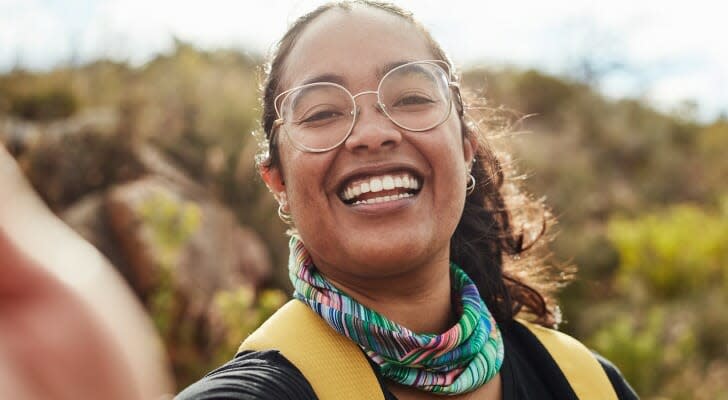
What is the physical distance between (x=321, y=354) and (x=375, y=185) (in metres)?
0.46

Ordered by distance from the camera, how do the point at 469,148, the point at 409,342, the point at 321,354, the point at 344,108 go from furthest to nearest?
the point at 469,148 → the point at 344,108 → the point at 409,342 → the point at 321,354

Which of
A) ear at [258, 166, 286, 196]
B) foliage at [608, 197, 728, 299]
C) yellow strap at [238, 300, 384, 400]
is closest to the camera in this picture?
yellow strap at [238, 300, 384, 400]

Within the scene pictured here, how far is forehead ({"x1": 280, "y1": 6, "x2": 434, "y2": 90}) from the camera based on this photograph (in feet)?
6.33

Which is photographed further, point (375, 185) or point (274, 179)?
point (274, 179)

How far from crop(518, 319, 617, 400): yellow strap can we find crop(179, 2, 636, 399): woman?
0.06 ft

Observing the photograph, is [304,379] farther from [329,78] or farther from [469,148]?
[469,148]

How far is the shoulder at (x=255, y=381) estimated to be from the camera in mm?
1410

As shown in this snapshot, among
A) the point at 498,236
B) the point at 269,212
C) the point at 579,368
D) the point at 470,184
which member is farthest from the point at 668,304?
the point at 579,368

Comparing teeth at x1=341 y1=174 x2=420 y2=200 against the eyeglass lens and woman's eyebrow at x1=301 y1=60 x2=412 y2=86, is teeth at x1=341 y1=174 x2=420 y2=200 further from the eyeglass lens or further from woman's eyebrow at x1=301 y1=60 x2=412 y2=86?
woman's eyebrow at x1=301 y1=60 x2=412 y2=86

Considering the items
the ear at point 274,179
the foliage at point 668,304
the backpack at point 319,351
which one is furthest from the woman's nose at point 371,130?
the foliage at point 668,304

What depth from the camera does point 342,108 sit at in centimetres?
192

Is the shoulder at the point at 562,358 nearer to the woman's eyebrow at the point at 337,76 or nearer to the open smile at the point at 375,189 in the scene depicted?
the open smile at the point at 375,189

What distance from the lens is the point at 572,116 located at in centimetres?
2069

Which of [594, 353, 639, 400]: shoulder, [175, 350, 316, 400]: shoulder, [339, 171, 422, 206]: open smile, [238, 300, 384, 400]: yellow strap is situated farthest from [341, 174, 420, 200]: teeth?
[594, 353, 639, 400]: shoulder
